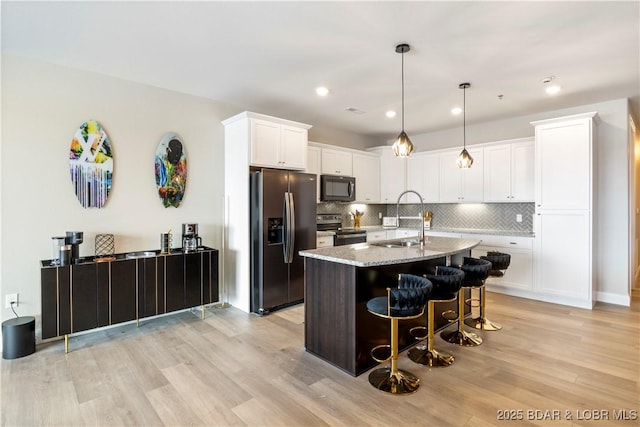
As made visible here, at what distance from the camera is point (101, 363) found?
2.79 metres

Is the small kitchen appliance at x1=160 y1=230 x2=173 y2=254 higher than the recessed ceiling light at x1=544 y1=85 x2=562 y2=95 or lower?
lower

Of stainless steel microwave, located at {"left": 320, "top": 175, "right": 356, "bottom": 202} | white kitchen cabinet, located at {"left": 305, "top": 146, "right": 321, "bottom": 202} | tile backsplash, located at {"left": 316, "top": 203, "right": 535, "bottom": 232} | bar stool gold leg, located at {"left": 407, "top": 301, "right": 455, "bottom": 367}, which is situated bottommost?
bar stool gold leg, located at {"left": 407, "top": 301, "right": 455, "bottom": 367}

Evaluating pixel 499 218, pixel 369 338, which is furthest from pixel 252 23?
pixel 499 218

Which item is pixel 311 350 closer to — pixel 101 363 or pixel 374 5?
pixel 101 363

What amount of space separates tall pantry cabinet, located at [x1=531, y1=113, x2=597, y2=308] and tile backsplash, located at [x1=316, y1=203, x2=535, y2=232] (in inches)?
29.8

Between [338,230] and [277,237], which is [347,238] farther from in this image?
[277,237]

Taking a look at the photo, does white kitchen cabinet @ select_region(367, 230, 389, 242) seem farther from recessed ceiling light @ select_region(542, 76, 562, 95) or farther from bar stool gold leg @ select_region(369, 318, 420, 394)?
bar stool gold leg @ select_region(369, 318, 420, 394)

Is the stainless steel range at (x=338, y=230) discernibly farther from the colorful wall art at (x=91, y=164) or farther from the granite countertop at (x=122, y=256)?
the colorful wall art at (x=91, y=164)

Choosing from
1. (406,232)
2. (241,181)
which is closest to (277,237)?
(241,181)

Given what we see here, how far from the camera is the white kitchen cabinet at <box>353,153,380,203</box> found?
6.16 metres

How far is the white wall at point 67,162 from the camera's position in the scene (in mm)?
3096

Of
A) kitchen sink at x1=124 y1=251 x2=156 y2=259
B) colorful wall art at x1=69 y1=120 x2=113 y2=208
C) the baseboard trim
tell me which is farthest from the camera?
the baseboard trim

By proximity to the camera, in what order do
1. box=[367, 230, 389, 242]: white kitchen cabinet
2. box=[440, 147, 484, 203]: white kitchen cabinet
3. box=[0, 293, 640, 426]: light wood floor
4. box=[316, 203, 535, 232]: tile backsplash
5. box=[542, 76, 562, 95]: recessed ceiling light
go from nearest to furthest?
box=[0, 293, 640, 426]: light wood floor < box=[542, 76, 562, 95]: recessed ceiling light < box=[316, 203, 535, 232]: tile backsplash < box=[440, 147, 484, 203]: white kitchen cabinet < box=[367, 230, 389, 242]: white kitchen cabinet

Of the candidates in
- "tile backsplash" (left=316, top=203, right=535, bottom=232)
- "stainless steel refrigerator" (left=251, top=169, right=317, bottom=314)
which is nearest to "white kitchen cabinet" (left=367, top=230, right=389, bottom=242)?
"tile backsplash" (left=316, top=203, right=535, bottom=232)
